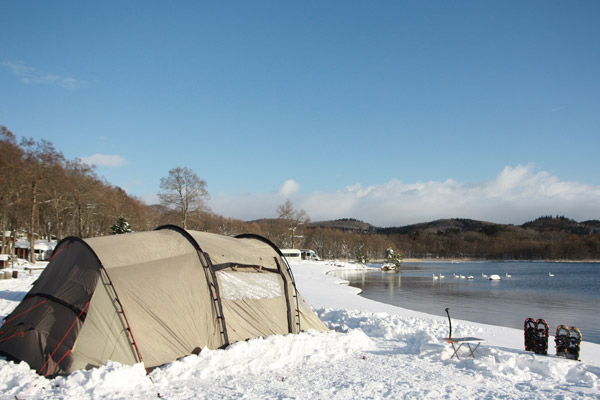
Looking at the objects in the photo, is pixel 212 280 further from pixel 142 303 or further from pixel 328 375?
pixel 328 375

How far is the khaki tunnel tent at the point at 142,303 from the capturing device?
7590 millimetres

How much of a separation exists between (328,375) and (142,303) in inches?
151

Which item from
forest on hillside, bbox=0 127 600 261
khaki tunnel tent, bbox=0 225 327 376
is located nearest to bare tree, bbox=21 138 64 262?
forest on hillside, bbox=0 127 600 261

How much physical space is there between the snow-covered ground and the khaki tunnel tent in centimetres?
44

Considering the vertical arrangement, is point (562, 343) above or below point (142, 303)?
below

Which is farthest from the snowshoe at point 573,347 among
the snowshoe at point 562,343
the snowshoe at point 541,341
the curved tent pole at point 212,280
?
the curved tent pole at point 212,280

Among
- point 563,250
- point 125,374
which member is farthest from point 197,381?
point 563,250

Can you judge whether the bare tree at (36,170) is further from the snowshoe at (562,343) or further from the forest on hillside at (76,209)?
the snowshoe at (562,343)

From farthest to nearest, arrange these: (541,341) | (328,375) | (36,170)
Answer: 1. (36,170)
2. (541,341)
3. (328,375)

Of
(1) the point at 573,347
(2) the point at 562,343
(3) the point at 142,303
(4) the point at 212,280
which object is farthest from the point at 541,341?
(3) the point at 142,303

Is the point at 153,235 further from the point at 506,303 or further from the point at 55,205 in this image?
the point at 55,205

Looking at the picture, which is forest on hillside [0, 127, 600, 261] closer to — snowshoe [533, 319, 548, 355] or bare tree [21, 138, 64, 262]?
bare tree [21, 138, 64, 262]

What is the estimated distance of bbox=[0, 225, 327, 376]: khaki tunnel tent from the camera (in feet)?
24.9

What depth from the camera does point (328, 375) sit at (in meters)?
8.20
